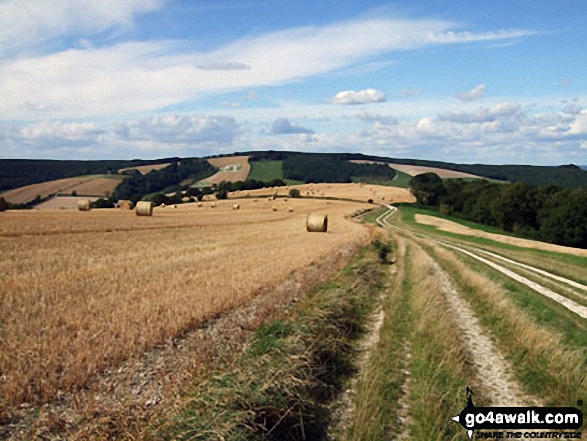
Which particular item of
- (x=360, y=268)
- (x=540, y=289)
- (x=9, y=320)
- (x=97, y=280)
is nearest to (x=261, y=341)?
(x=9, y=320)

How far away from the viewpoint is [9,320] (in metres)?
11.6

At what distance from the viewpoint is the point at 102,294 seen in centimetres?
1498

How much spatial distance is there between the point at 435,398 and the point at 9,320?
30.6ft

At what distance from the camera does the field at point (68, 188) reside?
12160cm

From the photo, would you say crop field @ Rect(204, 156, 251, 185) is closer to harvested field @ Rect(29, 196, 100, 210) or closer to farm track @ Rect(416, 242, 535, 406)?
harvested field @ Rect(29, 196, 100, 210)

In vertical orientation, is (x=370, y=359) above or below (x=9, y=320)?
below

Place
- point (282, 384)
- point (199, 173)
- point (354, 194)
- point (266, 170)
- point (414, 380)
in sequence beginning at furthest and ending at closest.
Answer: point (266, 170)
point (199, 173)
point (354, 194)
point (414, 380)
point (282, 384)

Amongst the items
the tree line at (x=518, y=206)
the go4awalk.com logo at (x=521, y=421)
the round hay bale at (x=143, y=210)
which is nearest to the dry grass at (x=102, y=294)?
the go4awalk.com logo at (x=521, y=421)

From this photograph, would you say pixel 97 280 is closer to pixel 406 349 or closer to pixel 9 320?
pixel 9 320

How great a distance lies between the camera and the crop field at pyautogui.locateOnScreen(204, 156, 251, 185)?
157125 mm

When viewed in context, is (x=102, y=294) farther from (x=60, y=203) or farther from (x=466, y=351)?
(x=60, y=203)

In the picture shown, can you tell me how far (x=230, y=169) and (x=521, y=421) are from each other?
554 ft

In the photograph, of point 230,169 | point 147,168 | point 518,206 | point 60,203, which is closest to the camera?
point 518,206

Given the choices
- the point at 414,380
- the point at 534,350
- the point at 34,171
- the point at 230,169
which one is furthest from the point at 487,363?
the point at 34,171
